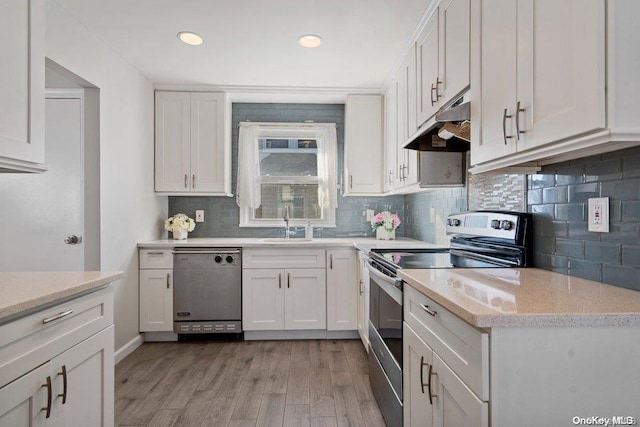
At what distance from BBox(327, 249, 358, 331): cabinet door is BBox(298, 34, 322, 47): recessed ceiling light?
172cm

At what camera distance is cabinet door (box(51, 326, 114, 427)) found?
1162 mm

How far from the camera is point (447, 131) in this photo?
183 cm

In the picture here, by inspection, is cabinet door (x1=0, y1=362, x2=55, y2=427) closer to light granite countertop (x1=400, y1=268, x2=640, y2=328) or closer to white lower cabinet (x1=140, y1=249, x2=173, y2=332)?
light granite countertop (x1=400, y1=268, x2=640, y2=328)

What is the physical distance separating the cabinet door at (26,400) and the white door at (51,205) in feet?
5.50

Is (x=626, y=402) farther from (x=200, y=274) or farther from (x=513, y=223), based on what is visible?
(x=200, y=274)

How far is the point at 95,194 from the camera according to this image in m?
2.50

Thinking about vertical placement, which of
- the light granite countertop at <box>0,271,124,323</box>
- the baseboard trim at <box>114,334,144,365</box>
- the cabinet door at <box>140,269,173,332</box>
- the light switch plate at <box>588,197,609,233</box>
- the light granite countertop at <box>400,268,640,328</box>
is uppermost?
the light switch plate at <box>588,197,609,233</box>

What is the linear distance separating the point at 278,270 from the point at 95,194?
5.06 feet

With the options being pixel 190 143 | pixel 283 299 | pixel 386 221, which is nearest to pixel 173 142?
pixel 190 143

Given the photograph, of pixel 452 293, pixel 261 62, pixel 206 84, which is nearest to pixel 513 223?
pixel 452 293

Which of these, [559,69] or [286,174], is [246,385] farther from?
[559,69]

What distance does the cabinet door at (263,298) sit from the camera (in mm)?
3131

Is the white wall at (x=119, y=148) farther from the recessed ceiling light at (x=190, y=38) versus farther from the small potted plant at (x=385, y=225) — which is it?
the small potted plant at (x=385, y=225)

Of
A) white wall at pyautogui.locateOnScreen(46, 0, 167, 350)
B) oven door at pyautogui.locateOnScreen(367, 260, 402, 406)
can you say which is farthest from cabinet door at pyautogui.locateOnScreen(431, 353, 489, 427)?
white wall at pyautogui.locateOnScreen(46, 0, 167, 350)
